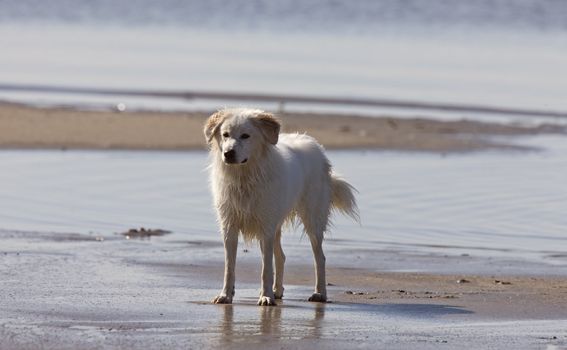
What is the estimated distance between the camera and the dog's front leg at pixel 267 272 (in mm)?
9742

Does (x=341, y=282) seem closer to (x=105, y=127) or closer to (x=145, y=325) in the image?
(x=145, y=325)

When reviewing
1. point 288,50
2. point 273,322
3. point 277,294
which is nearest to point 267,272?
point 277,294

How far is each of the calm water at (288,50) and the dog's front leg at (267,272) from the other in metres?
15.1

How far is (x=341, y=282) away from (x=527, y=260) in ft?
6.42

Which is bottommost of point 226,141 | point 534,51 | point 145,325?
point 145,325

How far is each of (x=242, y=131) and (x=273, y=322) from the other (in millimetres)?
1605

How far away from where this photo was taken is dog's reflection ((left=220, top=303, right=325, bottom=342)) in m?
8.46

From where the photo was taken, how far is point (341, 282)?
11.1 metres

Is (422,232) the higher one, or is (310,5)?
(310,5)

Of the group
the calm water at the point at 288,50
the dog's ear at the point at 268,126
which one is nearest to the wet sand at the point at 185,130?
the calm water at the point at 288,50

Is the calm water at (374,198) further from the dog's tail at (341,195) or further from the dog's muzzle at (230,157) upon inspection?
the dog's muzzle at (230,157)

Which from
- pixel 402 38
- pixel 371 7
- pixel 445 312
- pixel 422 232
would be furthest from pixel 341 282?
pixel 371 7

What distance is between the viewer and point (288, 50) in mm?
38375

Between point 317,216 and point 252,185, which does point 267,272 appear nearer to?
point 252,185
